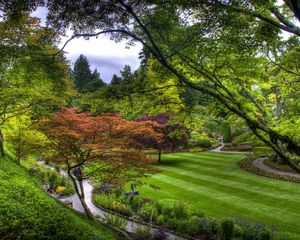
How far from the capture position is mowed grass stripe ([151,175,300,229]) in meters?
11.6

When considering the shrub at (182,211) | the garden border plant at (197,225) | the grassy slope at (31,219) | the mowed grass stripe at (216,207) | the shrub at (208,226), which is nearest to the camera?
the grassy slope at (31,219)

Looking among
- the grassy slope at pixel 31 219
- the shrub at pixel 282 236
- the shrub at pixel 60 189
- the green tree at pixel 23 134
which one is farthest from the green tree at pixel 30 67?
the shrub at pixel 282 236

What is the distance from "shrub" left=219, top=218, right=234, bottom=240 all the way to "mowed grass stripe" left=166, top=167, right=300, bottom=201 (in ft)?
16.6

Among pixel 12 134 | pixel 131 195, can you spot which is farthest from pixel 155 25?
pixel 12 134

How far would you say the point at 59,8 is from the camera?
5.72 metres

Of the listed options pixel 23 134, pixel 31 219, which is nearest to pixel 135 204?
pixel 23 134

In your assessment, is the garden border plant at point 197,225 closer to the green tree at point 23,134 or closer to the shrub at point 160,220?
the shrub at point 160,220

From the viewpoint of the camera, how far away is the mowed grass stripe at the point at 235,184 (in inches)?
546

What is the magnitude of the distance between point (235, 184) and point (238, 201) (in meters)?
3.01

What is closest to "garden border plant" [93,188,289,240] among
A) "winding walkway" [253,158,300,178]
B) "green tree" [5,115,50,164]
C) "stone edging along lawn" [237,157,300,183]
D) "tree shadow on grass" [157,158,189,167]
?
"green tree" [5,115,50,164]

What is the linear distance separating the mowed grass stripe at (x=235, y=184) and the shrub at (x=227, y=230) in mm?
5062

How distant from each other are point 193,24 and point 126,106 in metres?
2.56

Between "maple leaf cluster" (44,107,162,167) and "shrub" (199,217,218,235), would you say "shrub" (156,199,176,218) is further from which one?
"maple leaf cluster" (44,107,162,167)

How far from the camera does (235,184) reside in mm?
16578
